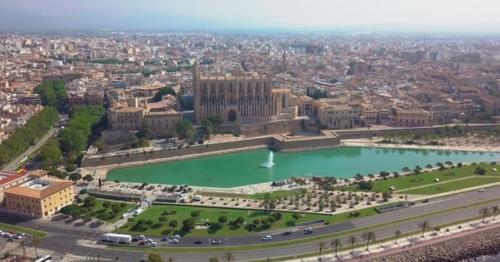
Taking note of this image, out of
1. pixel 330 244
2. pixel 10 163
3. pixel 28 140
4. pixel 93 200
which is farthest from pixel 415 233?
pixel 28 140

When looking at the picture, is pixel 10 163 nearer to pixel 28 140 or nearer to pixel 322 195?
pixel 28 140

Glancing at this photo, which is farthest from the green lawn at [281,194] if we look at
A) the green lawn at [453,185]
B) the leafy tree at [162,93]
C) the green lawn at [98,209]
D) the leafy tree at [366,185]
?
the leafy tree at [162,93]

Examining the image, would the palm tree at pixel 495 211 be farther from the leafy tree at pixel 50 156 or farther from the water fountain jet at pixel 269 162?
the leafy tree at pixel 50 156

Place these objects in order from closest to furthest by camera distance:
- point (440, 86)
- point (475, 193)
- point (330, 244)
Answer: point (330, 244), point (475, 193), point (440, 86)

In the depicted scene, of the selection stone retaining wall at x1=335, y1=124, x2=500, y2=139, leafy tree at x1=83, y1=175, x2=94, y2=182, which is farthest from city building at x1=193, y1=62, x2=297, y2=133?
leafy tree at x1=83, y1=175, x2=94, y2=182

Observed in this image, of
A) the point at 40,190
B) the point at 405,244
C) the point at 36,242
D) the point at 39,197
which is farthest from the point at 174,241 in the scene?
the point at 405,244

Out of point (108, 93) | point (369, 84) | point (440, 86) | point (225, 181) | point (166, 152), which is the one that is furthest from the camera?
point (369, 84)

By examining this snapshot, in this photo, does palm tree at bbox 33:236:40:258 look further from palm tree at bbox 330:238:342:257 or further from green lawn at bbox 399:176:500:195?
green lawn at bbox 399:176:500:195
